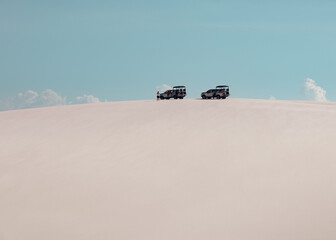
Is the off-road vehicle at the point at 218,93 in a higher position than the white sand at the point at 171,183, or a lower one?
higher

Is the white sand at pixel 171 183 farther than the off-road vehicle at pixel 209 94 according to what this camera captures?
No

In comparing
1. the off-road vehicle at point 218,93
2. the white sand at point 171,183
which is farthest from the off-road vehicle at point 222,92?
the white sand at point 171,183

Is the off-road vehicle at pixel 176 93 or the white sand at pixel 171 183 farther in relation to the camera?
the off-road vehicle at pixel 176 93

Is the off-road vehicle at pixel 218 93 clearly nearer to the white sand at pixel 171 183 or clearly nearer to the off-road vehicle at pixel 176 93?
the off-road vehicle at pixel 176 93

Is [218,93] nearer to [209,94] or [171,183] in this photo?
[209,94]

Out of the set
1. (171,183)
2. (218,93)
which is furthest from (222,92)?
(171,183)

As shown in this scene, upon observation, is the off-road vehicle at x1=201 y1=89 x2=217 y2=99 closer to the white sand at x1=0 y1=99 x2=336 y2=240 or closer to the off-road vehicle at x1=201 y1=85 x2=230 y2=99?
the off-road vehicle at x1=201 y1=85 x2=230 y2=99

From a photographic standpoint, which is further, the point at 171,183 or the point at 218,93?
the point at 218,93

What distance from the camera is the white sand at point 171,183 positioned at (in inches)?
313

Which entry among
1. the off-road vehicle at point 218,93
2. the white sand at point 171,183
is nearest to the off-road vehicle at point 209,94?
the off-road vehicle at point 218,93

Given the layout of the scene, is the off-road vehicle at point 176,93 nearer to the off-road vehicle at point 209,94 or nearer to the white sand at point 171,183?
the off-road vehicle at point 209,94

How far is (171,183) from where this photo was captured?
33.0 feet

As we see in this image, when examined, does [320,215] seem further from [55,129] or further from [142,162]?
[55,129]

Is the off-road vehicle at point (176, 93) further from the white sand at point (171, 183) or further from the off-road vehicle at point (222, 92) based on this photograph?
the white sand at point (171, 183)
